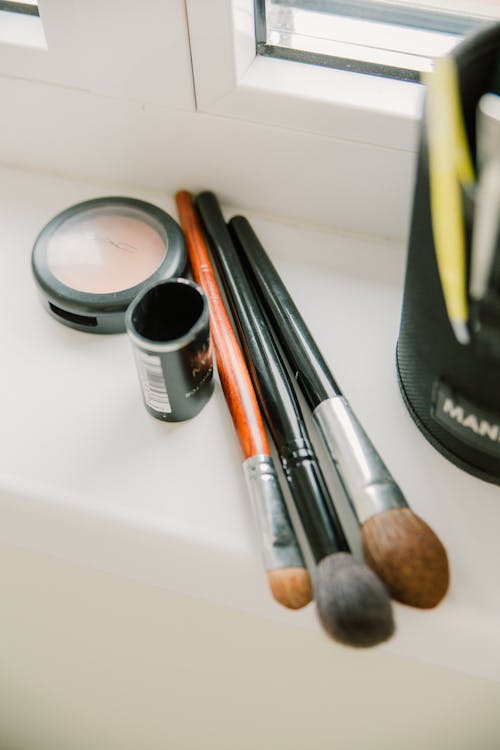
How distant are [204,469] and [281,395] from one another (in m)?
0.06

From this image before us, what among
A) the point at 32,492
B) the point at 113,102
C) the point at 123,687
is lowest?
the point at 123,687

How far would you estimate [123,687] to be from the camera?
0.55 m

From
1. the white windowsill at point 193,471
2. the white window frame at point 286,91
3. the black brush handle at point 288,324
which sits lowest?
the white windowsill at point 193,471

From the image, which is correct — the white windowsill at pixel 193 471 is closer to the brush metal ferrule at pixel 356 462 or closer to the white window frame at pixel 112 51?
the brush metal ferrule at pixel 356 462

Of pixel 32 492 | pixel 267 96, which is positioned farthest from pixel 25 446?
pixel 267 96

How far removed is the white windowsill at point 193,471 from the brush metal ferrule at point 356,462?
1.3 inches

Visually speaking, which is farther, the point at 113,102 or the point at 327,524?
the point at 113,102

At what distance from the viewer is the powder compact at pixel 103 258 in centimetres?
47

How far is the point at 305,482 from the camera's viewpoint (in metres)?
0.38

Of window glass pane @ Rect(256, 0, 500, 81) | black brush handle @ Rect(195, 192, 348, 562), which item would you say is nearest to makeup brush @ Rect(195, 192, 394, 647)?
black brush handle @ Rect(195, 192, 348, 562)

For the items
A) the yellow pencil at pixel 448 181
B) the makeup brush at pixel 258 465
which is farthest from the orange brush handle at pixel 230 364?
the yellow pencil at pixel 448 181

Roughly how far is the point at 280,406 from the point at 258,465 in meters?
0.03

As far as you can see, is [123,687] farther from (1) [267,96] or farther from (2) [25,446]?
(1) [267,96]

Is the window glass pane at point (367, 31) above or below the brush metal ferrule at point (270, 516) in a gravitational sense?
above
